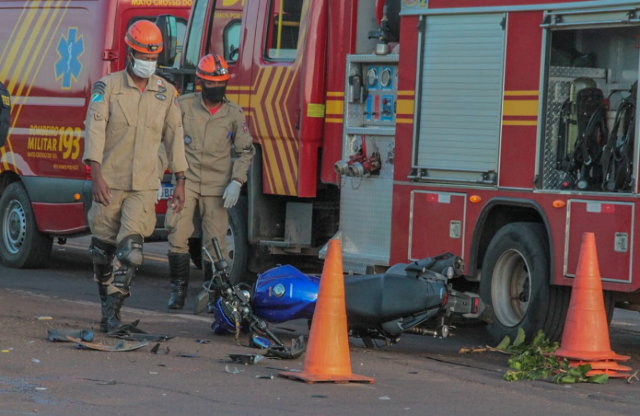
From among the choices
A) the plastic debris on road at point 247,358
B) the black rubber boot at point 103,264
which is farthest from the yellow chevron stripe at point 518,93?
the black rubber boot at point 103,264

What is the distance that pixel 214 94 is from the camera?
10.4 m

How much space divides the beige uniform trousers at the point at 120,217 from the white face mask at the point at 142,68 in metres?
0.79

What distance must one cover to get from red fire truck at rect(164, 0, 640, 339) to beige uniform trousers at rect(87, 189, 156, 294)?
7.12 ft

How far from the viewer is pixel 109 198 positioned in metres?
8.48

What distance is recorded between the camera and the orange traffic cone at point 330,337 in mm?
7012

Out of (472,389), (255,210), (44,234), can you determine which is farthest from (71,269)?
(472,389)

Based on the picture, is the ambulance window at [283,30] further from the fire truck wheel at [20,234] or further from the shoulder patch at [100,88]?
the fire truck wheel at [20,234]

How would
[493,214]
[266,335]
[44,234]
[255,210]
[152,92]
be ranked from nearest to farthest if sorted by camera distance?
[266,335], [152,92], [493,214], [255,210], [44,234]

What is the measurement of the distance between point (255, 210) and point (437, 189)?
7.77 ft

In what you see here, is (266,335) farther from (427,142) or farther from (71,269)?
(71,269)

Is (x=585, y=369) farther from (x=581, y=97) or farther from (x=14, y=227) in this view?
(x=14, y=227)

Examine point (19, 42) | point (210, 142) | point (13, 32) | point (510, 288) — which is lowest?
point (510, 288)

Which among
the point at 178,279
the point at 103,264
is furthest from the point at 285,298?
the point at 178,279

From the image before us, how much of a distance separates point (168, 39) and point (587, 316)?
556 cm
